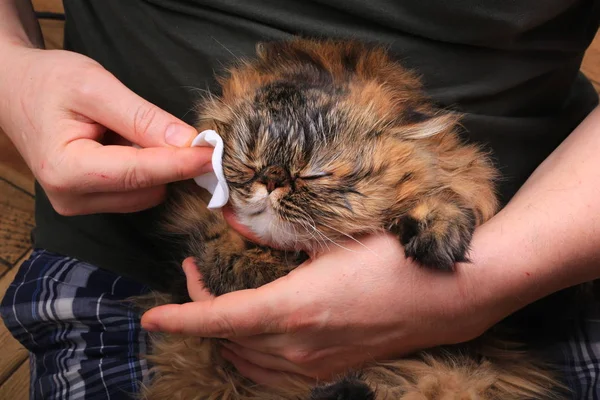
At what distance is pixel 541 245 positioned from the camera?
0.86m

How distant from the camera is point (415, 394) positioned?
3.03 feet

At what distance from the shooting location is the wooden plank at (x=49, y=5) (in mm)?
1938

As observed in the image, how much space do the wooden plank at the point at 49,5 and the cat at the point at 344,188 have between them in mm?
1256

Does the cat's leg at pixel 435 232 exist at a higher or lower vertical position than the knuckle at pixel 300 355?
higher

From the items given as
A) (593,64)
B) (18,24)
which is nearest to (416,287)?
(18,24)

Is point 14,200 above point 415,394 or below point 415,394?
below

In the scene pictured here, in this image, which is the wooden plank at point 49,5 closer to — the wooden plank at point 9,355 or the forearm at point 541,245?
the wooden plank at point 9,355

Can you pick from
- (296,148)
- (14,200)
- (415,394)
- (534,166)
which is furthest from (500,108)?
(14,200)

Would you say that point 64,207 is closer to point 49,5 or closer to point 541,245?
point 541,245

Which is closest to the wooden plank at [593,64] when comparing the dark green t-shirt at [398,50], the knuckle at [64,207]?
the dark green t-shirt at [398,50]

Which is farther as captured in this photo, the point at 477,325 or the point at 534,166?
the point at 534,166

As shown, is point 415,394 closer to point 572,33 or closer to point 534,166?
point 534,166

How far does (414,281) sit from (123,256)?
0.63 m

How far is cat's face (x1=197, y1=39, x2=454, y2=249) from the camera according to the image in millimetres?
831
